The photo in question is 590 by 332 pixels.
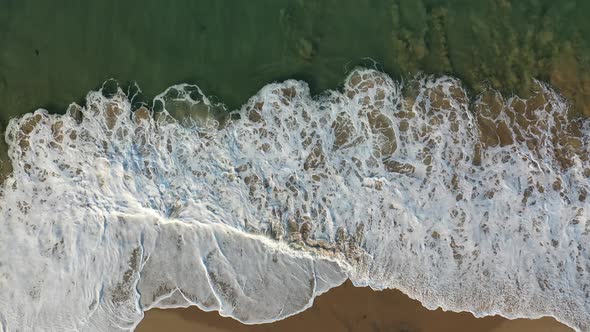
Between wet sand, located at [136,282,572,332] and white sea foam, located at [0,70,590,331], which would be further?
white sea foam, located at [0,70,590,331]

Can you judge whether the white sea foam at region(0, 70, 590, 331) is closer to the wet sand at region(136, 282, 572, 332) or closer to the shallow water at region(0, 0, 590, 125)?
the wet sand at region(136, 282, 572, 332)

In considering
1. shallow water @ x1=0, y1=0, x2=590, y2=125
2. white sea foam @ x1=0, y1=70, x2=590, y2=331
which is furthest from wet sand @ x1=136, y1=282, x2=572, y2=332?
shallow water @ x1=0, y1=0, x2=590, y2=125

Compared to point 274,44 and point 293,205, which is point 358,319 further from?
point 274,44

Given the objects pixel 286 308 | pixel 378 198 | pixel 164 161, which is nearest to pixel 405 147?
pixel 378 198

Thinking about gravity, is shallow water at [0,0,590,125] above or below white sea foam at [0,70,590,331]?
above

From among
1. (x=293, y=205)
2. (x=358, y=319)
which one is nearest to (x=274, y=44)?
(x=293, y=205)

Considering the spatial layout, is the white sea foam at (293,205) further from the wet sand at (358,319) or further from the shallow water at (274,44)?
the shallow water at (274,44)

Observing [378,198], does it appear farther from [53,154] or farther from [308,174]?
[53,154]

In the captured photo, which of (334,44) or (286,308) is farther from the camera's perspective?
(334,44)
